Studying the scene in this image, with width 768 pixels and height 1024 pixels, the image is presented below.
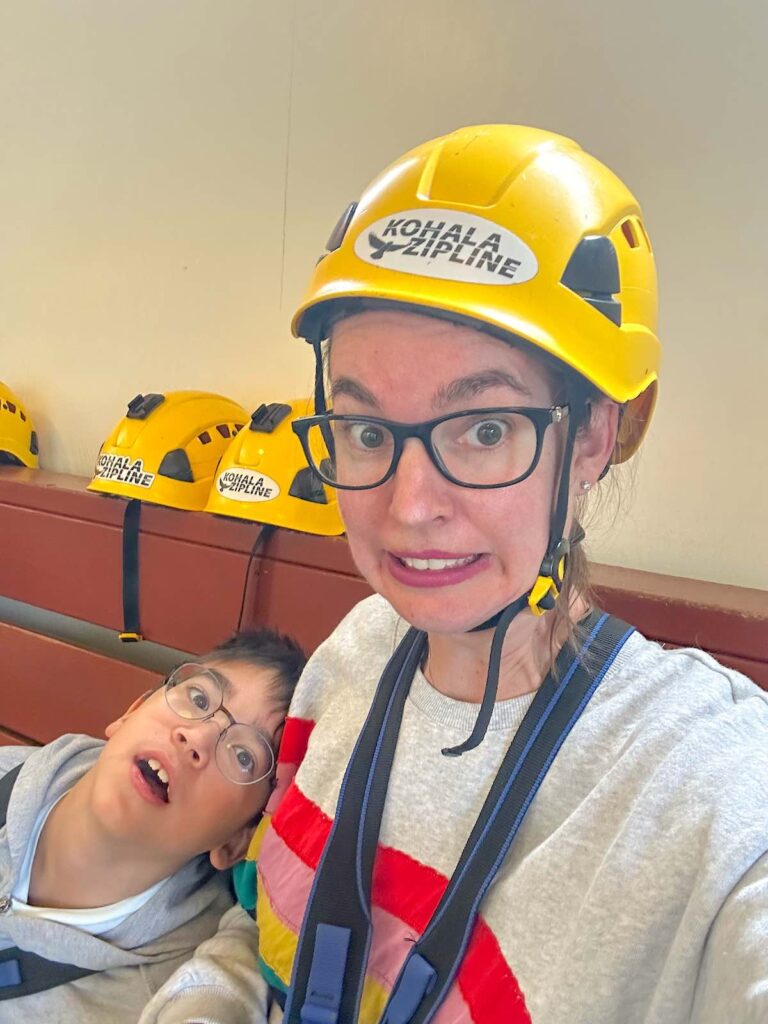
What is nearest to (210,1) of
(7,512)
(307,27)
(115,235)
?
(307,27)

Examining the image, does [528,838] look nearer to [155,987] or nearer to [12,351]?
[155,987]

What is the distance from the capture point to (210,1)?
2152 millimetres

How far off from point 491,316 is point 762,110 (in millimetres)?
989

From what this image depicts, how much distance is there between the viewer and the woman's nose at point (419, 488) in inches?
28.7

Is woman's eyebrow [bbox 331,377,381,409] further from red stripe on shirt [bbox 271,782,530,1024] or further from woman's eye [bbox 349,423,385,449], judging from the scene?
red stripe on shirt [bbox 271,782,530,1024]

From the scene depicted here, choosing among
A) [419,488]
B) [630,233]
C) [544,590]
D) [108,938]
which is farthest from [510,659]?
[108,938]

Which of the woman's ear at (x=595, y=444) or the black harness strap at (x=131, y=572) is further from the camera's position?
the black harness strap at (x=131, y=572)

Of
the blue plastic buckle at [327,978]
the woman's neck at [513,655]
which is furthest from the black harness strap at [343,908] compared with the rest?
the woman's neck at [513,655]

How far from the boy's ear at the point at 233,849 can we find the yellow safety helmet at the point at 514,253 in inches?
33.4

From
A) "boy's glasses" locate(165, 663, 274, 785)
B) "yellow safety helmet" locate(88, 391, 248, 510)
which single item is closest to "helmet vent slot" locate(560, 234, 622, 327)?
"boy's glasses" locate(165, 663, 274, 785)

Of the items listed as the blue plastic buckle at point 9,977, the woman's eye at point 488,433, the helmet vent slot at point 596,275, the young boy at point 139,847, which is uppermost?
the helmet vent slot at point 596,275

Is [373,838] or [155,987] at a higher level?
[373,838]

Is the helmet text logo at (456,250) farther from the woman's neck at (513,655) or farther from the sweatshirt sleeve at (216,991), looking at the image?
the sweatshirt sleeve at (216,991)

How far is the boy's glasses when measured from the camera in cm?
118
